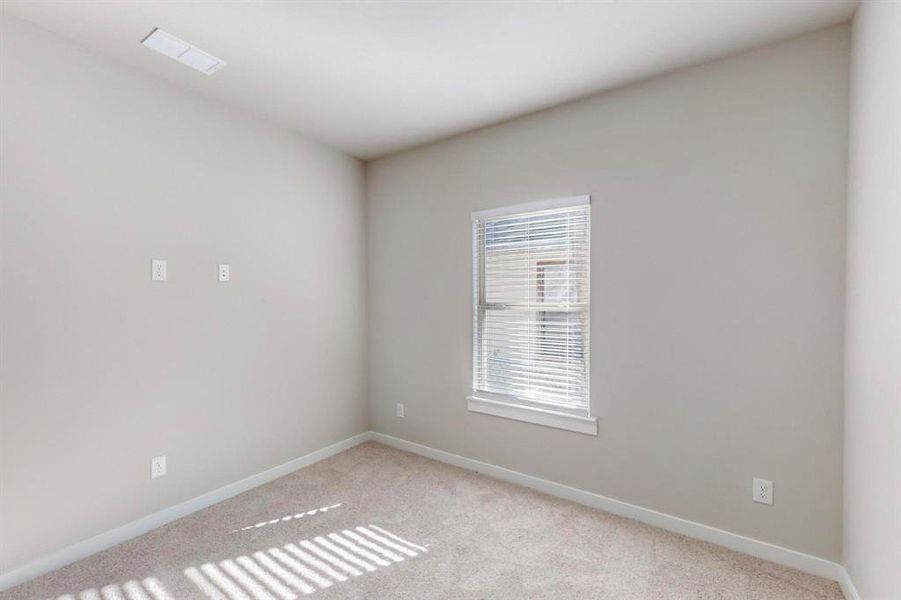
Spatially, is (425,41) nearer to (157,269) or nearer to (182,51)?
(182,51)

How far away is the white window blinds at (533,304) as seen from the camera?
2.64 m

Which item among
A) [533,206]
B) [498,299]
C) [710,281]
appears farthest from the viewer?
[498,299]

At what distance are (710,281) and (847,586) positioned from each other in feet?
4.72

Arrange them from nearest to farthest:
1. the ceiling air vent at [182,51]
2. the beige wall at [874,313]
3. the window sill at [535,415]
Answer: the beige wall at [874,313]
the ceiling air vent at [182,51]
the window sill at [535,415]

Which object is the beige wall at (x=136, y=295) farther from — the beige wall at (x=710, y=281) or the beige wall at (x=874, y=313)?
the beige wall at (x=874, y=313)

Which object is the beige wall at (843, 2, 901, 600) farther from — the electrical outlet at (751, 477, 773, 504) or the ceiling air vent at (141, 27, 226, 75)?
the ceiling air vent at (141, 27, 226, 75)

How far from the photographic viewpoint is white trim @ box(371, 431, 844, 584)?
6.25 feet

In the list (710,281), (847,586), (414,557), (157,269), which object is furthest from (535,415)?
(157,269)

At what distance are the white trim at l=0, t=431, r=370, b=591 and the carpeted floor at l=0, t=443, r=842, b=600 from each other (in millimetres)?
52

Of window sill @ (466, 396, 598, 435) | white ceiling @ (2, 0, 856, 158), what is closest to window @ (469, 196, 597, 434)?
window sill @ (466, 396, 598, 435)

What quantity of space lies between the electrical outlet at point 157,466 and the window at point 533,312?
6.51 feet

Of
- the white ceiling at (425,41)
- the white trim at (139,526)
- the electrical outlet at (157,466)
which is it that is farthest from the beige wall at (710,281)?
the electrical outlet at (157,466)

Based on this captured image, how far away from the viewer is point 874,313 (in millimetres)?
1518

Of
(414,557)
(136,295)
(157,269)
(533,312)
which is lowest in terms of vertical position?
(414,557)
